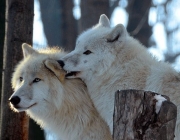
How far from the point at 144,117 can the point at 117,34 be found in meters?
2.17

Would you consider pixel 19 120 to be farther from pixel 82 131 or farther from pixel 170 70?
pixel 170 70

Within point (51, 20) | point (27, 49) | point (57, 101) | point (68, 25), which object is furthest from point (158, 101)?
point (51, 20)

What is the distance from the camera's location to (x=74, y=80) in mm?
5730

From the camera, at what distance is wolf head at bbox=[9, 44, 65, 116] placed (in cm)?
538

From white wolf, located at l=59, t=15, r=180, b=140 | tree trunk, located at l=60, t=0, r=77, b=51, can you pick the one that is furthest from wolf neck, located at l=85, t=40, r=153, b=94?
tree trunk, located at l=60, t=0, r=77, b=51

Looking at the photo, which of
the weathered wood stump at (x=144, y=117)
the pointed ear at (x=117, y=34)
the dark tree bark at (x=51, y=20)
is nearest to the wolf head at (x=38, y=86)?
the pointed ear at (x=117, y=34)

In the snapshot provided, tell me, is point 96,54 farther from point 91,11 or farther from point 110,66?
point 91,11

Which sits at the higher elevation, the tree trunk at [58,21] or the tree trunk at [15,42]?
the tree trunk at [58,21]

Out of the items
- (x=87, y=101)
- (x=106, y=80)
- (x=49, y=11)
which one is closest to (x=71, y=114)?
(x=87, y=101)

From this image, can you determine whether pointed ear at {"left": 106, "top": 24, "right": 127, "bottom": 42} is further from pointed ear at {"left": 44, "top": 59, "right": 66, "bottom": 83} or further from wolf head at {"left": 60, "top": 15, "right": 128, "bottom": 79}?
pointed ear at {"left": 44, "top": 59, "right": 66, "bottom": 83}

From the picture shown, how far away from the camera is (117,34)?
18.2 ft

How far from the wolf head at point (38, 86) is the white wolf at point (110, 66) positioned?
0.58 ft

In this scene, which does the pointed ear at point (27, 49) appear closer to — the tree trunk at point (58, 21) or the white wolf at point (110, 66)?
the white wolf at point (110, 66)

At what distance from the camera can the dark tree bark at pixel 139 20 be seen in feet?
44.5
